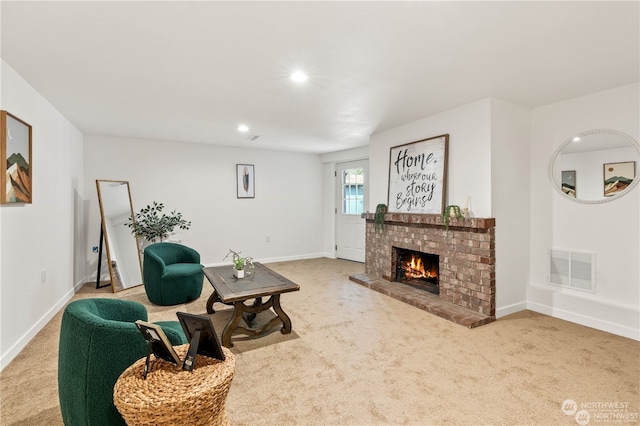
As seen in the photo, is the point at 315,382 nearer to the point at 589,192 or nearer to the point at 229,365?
the point at 229,365

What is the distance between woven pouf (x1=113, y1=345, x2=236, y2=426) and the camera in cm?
119

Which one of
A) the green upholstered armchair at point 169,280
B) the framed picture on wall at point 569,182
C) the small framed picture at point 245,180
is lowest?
the green upholstered armchair at point 169,280

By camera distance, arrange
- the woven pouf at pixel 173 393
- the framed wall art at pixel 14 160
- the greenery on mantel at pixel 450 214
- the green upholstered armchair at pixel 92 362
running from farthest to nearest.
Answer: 1. the greenery on mantel at pixel 450 214
2. the framed wall art at pixel 14 160
3. the green upholstered armchair at pixel 92 362
4. the woven pouf at pixel 173 393

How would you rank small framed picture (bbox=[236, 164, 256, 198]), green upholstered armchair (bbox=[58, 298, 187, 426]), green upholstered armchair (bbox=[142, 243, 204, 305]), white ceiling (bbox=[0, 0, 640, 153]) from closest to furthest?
green upholstered armchair (bbox=[58, 298, 187, 426]), white ceiling (bbox=[0, 0, 640, 153]), green upholstered armchair (bbox=[142, 243, 204, 305]), small framed picture (bbox=[236, 164, 256, 198])

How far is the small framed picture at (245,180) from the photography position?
19.8 feet

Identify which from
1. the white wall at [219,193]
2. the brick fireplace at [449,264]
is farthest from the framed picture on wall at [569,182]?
the white wall at [219,193]

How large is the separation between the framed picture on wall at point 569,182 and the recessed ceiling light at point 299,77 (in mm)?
2933

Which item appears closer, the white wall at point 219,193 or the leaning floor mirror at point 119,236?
the leaning floor mirror at point 119,236

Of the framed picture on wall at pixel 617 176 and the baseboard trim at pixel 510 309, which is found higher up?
the framed picture on wall at pixel 617 176

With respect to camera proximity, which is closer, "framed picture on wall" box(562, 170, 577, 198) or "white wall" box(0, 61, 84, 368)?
"white wall" box(0, 61, 84, 368)

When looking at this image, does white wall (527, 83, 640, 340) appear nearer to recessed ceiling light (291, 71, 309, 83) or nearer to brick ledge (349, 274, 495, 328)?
brick ledge (349, 274, 495, 328)

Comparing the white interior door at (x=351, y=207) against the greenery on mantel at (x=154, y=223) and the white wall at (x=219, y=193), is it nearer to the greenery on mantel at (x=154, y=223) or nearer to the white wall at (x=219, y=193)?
the white wall at (x=219, y=193)

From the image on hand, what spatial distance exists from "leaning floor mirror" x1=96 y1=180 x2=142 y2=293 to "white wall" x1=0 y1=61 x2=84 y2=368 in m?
0.37

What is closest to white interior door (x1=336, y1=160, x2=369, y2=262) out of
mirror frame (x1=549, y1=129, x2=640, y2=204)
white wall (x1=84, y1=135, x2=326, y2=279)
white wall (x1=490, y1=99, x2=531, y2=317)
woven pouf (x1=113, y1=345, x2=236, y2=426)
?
white wall (x1=84, y1=135, x2=326, y2=279)
